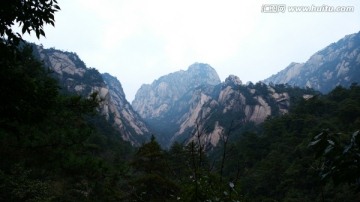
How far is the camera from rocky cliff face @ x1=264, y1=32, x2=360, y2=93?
121 metres

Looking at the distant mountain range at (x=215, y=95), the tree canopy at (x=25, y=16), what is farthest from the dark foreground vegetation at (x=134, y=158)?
the distant mountain range at (x=215, y=95)

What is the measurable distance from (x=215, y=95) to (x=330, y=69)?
52.0 metres

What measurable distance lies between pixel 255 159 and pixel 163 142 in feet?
261

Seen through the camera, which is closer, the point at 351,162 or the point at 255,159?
the point at 351,162

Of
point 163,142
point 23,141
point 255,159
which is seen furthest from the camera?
point 163,142

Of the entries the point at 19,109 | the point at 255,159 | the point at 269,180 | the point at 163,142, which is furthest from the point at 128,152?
the point at 163,142

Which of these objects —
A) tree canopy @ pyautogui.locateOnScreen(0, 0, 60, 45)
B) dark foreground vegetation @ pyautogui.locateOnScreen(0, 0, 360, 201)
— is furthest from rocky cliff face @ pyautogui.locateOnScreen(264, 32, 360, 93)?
tree canopy @ pyautogui.locateOnScreen(0, 0, 60, 45)

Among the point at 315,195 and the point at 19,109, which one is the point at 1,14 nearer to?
the point at 19,109

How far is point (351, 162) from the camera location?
2.13 metres

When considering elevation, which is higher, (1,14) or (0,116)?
(1,14)

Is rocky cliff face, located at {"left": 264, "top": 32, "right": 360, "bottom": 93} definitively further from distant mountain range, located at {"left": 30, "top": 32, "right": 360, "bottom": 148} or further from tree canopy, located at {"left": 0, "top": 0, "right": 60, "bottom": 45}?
tree canopy, located at {"left": 0, "top": 0, "right": 60, "bottom": 45}

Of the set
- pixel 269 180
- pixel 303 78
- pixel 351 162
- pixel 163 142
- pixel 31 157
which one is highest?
pixel 303 78

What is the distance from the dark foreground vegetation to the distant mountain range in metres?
6.78

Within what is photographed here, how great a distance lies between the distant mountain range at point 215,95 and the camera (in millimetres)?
78875
